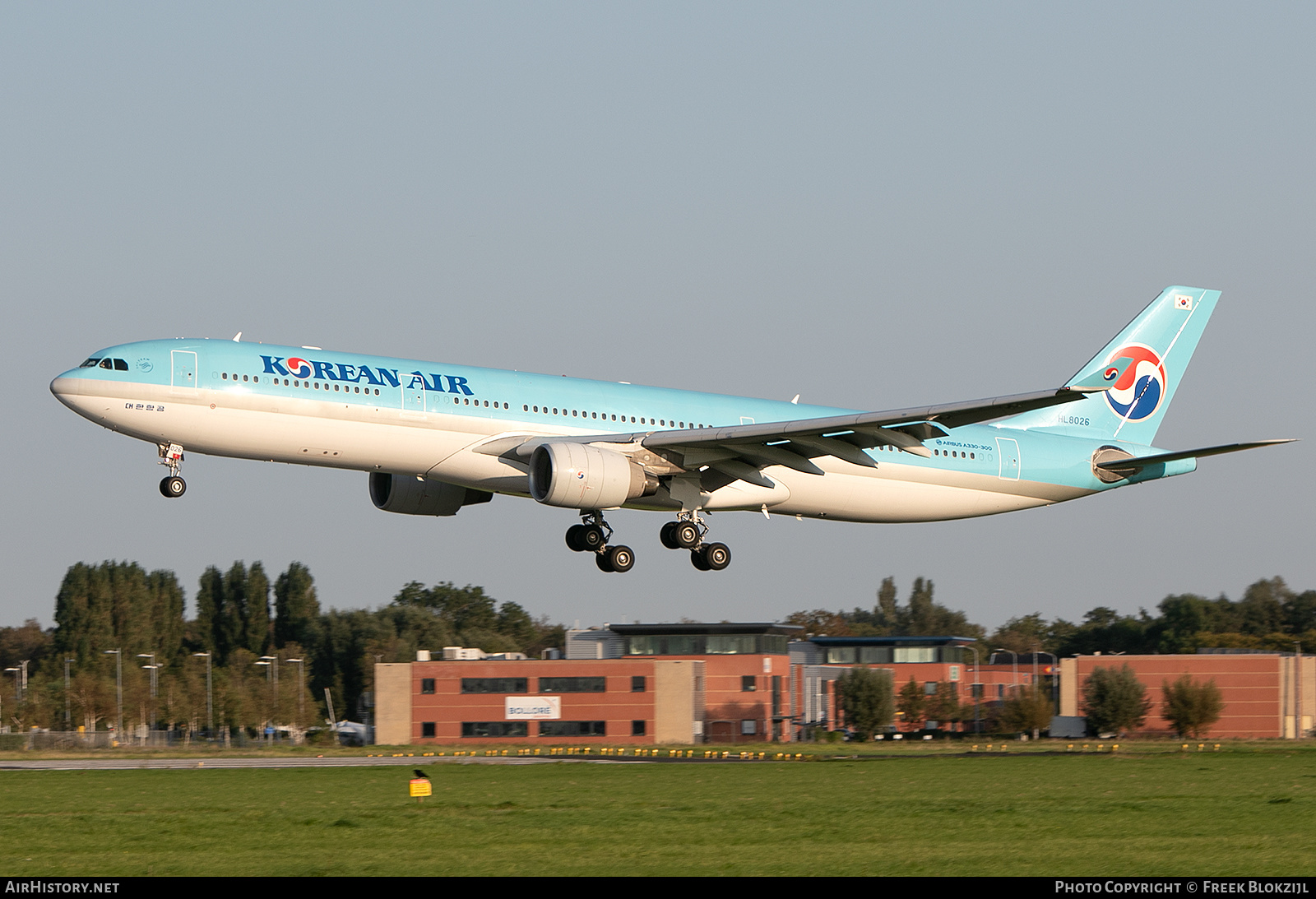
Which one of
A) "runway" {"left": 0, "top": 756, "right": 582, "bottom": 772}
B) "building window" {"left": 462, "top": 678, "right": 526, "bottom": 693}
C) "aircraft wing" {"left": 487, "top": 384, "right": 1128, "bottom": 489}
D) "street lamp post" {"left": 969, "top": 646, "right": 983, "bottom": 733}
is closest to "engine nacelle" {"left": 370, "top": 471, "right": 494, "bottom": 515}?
"aircraft wing" {"left": 487, "top": 384, "right": 1128, "bottom": 489}

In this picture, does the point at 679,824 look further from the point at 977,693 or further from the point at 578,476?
the point at 977,693

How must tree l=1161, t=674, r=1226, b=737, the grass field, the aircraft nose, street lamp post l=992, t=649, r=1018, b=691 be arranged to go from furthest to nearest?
street lamp post l=992, t=649, r=1018, b=691 → tree l=1161, t=674, r=1226, b=737 → the aircraft nose → the grass field

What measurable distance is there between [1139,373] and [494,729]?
48986mm

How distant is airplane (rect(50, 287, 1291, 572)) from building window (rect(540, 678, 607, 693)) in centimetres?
4533

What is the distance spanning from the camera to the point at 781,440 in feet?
121

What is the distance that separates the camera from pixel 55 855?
73.8 feet

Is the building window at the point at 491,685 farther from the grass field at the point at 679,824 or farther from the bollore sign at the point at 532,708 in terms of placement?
the grass field at the point at 679,824

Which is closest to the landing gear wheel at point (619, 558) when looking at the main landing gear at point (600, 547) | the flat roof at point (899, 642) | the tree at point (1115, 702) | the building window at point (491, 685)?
the main landing gear at point (600, 547)

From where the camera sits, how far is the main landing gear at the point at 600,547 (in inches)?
1564

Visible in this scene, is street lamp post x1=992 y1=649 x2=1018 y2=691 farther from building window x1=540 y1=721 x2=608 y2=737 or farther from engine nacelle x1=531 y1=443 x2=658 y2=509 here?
engine nacelle x1=531 y1=443 x2=658 y2=509

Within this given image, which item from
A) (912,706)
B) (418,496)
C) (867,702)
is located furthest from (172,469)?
(912,706)

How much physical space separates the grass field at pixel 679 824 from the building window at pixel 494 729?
1773 inches

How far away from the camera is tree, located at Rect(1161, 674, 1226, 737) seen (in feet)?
275
